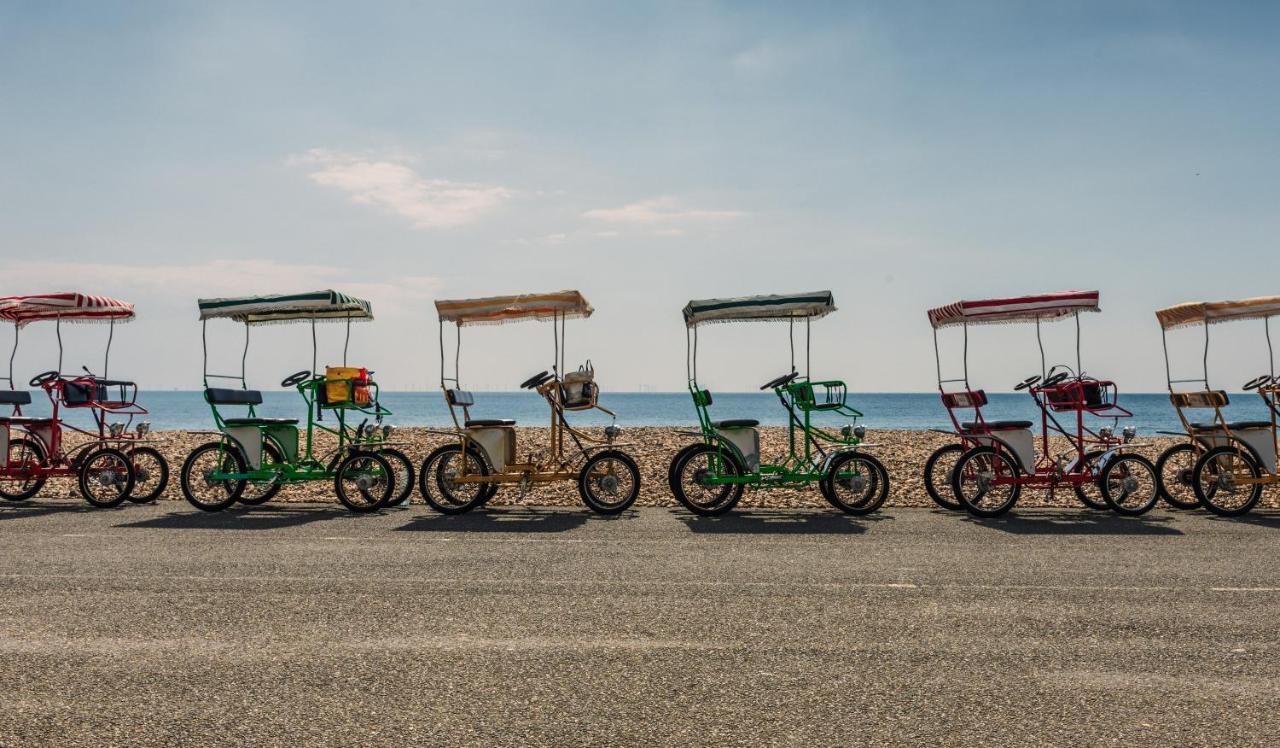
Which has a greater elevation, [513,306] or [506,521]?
[513,306]

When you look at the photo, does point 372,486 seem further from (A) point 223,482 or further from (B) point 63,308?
(B) point 63,308

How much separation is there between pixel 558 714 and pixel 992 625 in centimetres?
309

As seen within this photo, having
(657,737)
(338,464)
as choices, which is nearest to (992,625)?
(657,737)

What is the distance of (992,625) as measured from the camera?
614cm

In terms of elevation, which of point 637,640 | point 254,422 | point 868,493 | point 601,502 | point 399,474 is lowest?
point 637,640

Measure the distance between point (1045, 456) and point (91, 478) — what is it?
12.7 metres

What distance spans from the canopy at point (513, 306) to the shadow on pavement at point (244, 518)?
3003 millimetres

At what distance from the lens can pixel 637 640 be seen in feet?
18.9

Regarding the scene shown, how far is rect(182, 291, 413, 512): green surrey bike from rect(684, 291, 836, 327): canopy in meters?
4.33

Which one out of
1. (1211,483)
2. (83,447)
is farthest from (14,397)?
(1211,483)

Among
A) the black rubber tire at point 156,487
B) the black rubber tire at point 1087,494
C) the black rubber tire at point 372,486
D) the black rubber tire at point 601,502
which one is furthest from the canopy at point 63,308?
the black rubber tire at point 1087,494

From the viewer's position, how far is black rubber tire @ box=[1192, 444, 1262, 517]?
12.0 m

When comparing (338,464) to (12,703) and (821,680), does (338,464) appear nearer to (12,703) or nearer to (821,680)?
(12,703)

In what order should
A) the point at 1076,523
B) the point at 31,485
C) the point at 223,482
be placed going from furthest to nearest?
the point at 31,485 → the point at 223,482 → the point at 1076,523
